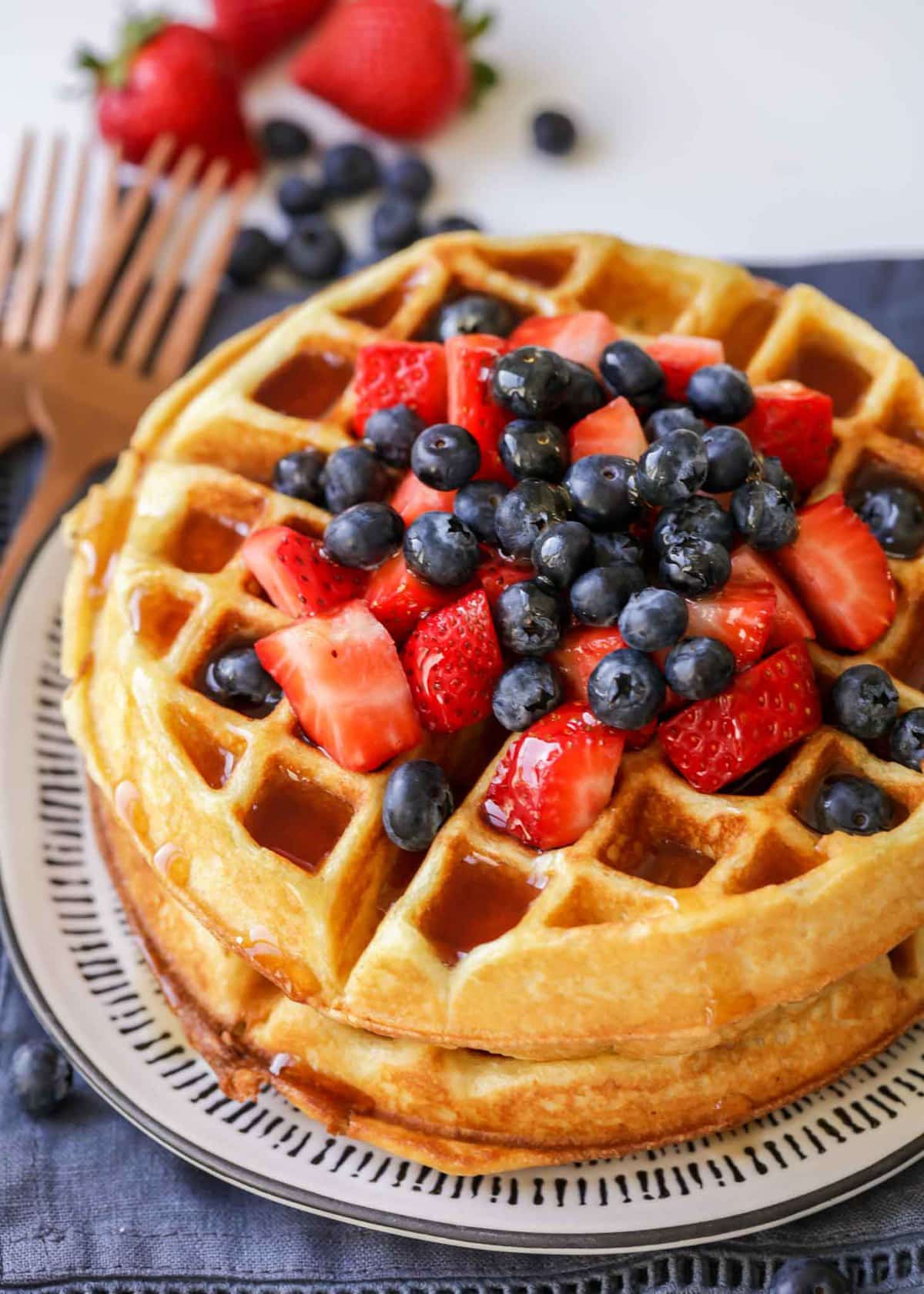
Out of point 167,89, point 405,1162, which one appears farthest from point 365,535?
point 167,89

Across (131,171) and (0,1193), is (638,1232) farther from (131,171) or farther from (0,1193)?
(131,171)

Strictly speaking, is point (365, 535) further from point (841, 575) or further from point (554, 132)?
point (554, 132)

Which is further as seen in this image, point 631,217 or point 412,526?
point 631,217

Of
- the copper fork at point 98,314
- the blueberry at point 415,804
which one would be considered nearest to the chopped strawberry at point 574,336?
the blueberry at point 415,804

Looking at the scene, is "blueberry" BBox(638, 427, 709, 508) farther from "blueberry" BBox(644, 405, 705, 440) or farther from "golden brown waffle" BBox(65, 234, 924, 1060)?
"golden brown waffle" BBox(65, 234, 924, 1060)

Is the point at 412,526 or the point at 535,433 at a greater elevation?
the point at 535,433

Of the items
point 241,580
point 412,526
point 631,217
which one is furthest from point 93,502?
point 631,217

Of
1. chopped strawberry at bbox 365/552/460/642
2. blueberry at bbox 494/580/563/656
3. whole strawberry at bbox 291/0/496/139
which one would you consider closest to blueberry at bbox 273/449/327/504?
chopped strawberry at bbox 365/552/460/642

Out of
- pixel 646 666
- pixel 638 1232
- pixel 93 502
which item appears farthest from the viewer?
pixel 93 502
